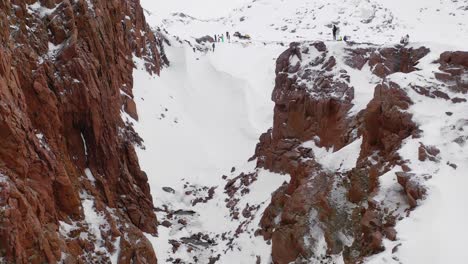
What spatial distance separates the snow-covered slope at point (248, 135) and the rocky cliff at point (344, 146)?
255mm

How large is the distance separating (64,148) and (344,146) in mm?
13017

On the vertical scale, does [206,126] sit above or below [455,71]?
above

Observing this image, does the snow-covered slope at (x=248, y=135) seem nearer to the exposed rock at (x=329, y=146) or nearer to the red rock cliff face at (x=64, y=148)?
the exposed rock at (x=329, y=146)

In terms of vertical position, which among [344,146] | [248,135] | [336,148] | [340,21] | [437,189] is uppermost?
[340,21]

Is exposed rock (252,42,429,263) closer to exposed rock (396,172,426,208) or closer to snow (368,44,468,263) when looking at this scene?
exposed rock (396,172,426,208)

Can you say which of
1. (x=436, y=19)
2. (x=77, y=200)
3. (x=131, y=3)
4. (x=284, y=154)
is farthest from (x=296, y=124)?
(x=436, y=19)

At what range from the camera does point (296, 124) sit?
27438 millimetres

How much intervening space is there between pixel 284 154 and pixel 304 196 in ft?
22.6

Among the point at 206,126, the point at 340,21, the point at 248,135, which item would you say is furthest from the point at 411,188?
the point at 340,21

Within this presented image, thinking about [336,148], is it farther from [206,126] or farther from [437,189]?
[206,126]

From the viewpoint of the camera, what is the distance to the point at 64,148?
66.4ft

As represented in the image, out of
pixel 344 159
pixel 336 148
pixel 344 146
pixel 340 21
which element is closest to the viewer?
pixel 344 159

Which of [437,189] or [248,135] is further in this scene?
[248,135]

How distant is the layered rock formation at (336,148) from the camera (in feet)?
54.2
